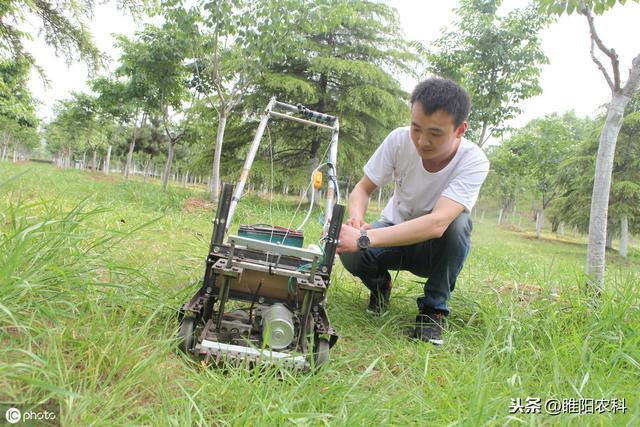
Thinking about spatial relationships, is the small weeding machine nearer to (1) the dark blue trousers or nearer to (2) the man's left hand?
(2) the man's left hand

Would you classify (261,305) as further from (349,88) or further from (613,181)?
(613,181)

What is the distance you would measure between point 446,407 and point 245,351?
0.68 meters

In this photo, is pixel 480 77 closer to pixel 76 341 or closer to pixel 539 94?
pixel 539 94

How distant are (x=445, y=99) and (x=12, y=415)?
5.81 ft

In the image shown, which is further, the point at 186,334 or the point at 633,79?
the point at 633,79

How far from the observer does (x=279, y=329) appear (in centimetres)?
138

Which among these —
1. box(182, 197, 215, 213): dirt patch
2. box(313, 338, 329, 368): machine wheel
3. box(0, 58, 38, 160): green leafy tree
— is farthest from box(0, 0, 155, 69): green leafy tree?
box(313, 338, 329, 368): machine wheel

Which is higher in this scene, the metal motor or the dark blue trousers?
the dark blue trousers

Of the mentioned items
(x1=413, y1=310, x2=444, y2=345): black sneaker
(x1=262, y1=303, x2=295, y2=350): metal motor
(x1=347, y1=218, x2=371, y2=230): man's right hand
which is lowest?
(x1=413, y1=310, x2=444, y2=345): black sneaker

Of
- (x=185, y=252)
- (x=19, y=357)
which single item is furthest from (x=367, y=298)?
(x=19, y=357)

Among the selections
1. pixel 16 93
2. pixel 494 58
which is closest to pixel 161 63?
pixel 494 58

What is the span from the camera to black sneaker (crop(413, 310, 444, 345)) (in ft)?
6.49

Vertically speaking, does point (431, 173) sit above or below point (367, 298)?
above

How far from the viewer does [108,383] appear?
3.86 feet
